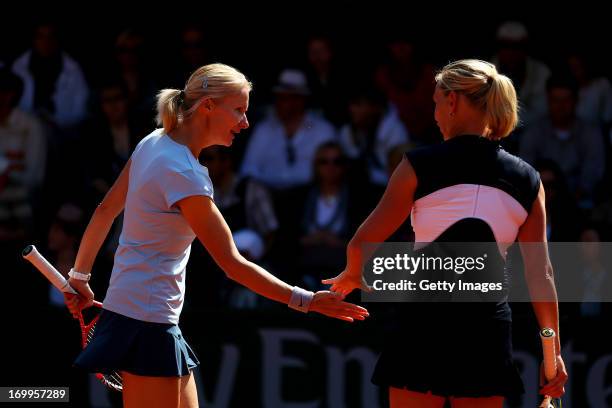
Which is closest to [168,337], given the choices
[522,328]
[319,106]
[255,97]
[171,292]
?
[171,292]

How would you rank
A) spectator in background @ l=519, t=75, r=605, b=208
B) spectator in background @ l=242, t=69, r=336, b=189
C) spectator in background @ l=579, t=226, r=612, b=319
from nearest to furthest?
1. spectator in background @ l=579, t=226, r=612, b=319
2. spectator in background @ l=519, t=75, r=605, b=208
3. spectator in background @ l=242, t=69, r=336, b=189

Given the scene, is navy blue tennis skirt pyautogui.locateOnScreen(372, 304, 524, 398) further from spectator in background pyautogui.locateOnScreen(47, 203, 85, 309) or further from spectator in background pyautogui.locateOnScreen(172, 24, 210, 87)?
spectator in background pyautogui.locateOnScreen(172, 24, 210, 87)

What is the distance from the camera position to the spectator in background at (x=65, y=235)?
7905mm

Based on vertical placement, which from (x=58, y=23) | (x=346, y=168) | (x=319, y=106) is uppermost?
(x=58, y=23)

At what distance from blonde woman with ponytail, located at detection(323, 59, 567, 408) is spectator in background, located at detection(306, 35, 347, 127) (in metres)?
5.13

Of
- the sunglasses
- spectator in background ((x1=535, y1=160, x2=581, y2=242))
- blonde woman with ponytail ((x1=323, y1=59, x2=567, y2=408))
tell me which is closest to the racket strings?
blonde woman with ponytail ((x1=323, y1=59, x2=567, y2=408))

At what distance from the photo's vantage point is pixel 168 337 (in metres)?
3.91

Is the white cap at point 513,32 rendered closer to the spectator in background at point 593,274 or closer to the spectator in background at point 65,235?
the spectator in background at point 593,274

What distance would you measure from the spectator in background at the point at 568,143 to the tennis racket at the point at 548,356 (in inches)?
176

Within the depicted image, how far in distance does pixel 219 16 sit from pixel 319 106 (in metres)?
1.88

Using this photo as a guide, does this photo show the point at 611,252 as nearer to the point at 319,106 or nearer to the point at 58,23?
the point at 319,106

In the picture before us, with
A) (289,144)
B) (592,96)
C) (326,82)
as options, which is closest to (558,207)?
(592,96)

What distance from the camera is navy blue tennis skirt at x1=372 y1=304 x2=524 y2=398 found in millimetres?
3744

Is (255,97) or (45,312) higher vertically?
(255,97)
